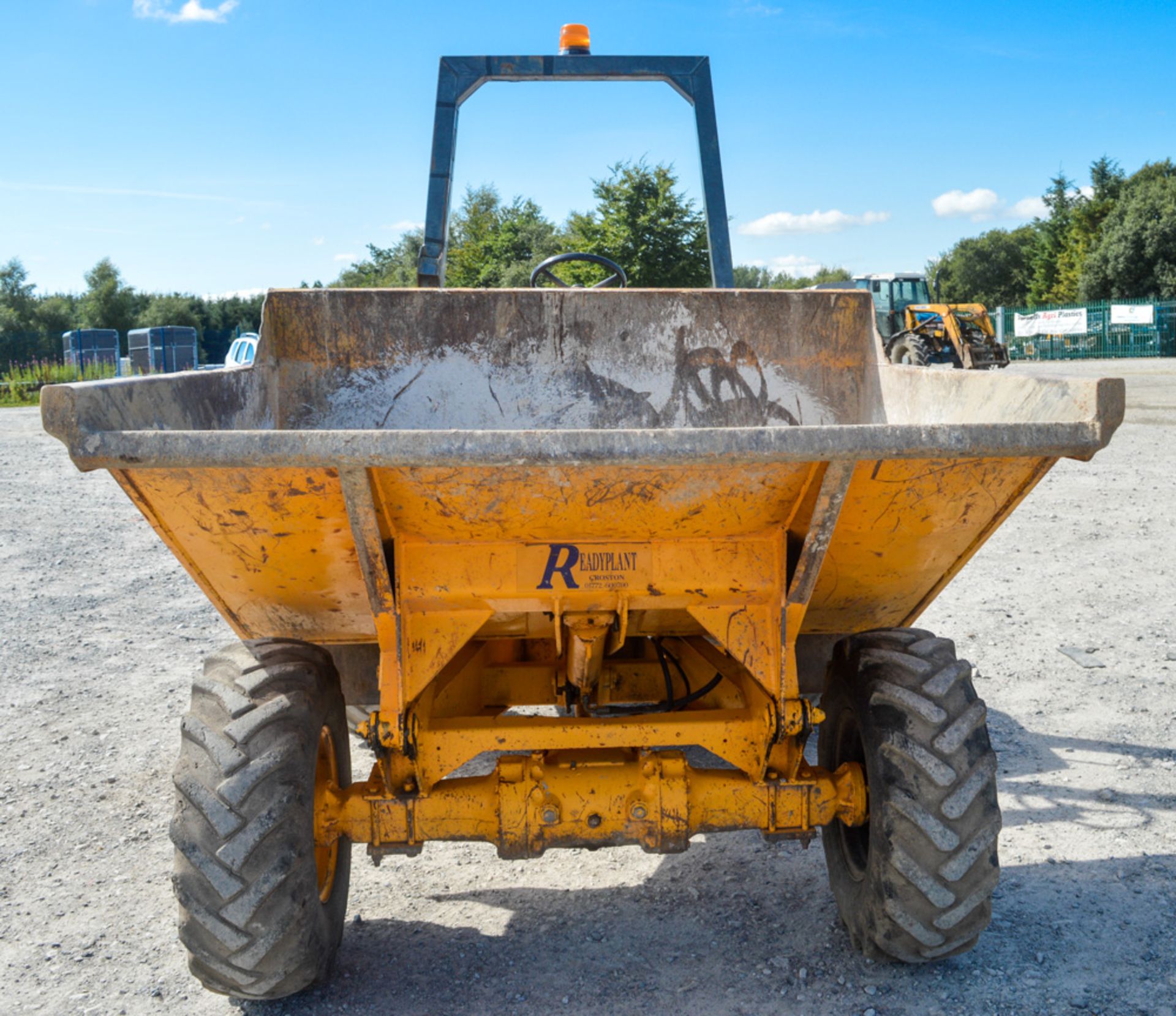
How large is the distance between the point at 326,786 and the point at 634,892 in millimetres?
1073

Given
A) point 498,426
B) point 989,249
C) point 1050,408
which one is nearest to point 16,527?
point 498,426

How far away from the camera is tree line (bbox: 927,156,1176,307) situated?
37.3 metres

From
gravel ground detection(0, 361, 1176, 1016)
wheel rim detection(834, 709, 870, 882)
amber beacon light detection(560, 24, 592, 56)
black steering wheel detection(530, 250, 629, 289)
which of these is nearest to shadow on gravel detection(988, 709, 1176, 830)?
gravel ground detection(0, 361, 1176, 1016)

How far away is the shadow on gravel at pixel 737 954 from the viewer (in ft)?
8.23

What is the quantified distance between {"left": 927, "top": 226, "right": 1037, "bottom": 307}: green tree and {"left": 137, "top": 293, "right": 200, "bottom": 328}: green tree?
1688 inches

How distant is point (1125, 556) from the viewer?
675cm

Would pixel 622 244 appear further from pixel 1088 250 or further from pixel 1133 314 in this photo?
pixel 1088 250

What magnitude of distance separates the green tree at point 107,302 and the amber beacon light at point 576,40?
51032 mm

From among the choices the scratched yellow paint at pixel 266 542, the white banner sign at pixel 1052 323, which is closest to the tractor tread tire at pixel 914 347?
the white banner sign at pixel 1052 323

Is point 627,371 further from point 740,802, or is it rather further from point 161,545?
point 161,545

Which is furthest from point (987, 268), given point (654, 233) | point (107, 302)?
point (107, 302)

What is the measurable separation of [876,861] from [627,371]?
207 centimetres

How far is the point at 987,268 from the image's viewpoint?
63.3 meters

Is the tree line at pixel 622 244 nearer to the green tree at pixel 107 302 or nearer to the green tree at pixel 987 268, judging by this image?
the green tree at pixel 107 302
